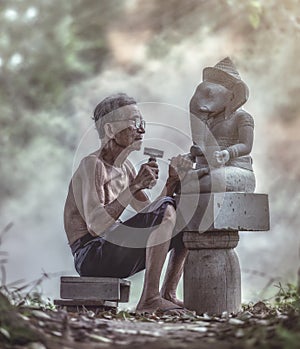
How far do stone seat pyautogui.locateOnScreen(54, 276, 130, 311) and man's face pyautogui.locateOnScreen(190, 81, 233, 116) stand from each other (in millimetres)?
1031

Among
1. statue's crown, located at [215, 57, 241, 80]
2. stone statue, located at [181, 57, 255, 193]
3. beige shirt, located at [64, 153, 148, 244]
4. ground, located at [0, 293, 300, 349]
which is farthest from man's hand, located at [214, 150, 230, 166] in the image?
ground, located at [0, 293, 300, 349]

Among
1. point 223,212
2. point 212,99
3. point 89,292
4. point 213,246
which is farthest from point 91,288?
point 212,99

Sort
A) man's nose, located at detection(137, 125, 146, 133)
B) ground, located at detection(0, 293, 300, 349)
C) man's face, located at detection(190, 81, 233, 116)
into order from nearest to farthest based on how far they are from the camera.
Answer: ground, located at detection(0, 293, 300, 349) < man's face, located at detection(190, 81, 233, 116) < man's nose, located at detection(137, 125, 146, 133)

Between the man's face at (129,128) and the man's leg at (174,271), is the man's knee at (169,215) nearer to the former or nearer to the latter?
the man's leg at (174,271)

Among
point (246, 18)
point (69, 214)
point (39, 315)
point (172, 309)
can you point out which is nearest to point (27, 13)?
point (246, 18)

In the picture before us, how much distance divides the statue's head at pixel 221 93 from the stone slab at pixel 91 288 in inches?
40.8

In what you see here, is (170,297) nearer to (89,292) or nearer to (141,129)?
(89,292)

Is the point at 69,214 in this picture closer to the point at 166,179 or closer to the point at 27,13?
the point at 166,179

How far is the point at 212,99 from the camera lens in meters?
3.47

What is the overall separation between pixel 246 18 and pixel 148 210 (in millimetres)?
3201

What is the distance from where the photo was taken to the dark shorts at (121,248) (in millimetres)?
3415

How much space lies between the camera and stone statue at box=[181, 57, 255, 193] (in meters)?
3.30

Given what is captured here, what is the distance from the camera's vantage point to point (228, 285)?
3.24 meters

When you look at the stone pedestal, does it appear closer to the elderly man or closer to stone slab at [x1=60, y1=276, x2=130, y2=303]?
the elderly man
